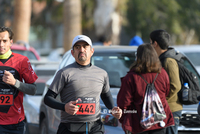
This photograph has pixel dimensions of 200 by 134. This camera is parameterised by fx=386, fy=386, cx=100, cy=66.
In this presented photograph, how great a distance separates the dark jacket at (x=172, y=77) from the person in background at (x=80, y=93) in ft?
2.69

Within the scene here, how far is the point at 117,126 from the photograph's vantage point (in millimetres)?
4785

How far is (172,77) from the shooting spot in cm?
424

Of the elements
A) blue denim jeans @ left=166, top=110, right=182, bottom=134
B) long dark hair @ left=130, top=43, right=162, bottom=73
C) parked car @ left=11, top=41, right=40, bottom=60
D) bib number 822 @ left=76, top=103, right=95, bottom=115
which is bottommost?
blue denim jeans @ left=166, top=110, right=182, bottom=134

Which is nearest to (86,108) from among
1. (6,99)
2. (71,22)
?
(6,99)

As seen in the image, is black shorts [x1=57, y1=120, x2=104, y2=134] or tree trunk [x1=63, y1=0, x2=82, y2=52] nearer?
black shorts [x1=57, y1=120, x2=104, y2=134]

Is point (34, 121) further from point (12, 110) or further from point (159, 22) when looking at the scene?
point (159, 22)

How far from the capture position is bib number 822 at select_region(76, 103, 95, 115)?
3.72 metres

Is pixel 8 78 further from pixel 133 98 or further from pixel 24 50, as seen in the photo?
pixel 24 50

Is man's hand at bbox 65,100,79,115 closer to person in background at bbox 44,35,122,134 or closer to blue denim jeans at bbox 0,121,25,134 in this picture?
person in background at bbox 44,35,122,134

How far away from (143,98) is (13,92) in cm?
143

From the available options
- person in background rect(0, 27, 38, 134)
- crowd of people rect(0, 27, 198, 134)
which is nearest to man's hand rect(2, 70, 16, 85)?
crowd of people rect(0, 27, 198, 134)

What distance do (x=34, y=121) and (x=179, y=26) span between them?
29226mm

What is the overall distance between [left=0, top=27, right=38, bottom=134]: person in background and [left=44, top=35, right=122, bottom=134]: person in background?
523mm

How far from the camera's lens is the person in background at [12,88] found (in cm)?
415
